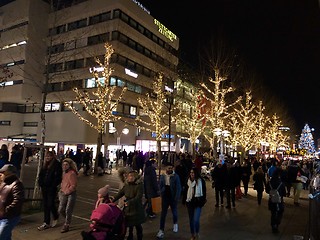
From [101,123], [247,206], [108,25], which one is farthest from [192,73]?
[247,206]

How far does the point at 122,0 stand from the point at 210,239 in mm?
37454

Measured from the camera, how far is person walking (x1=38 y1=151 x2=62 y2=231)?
7754 mm

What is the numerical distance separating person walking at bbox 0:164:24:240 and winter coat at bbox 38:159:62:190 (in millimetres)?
2645

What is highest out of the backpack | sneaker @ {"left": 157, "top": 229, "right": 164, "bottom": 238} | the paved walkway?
the backpack

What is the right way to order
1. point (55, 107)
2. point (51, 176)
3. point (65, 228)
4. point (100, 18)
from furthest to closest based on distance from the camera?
point (55, 107)
point (100, 18)
point (51, 176)
point (65, 228)

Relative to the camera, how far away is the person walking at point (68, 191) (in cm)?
752

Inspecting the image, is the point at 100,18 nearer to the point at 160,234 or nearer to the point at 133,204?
the point at 160,234

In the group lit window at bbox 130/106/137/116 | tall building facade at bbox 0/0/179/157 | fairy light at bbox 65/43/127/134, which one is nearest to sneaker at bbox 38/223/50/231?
fairy light at bbox 65/43/127/134

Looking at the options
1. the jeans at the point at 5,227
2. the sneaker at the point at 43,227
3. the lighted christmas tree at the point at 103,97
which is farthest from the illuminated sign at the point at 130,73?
the jeans at the point at 5,227

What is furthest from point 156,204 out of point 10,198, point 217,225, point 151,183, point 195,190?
point 10,198

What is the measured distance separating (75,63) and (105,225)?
38581 millimetres

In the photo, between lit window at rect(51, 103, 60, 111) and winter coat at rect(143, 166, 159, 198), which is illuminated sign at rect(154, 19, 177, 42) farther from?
winter coat at rect(143, 166, 159, 198)

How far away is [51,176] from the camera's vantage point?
7.84m

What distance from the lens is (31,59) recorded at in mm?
41156
